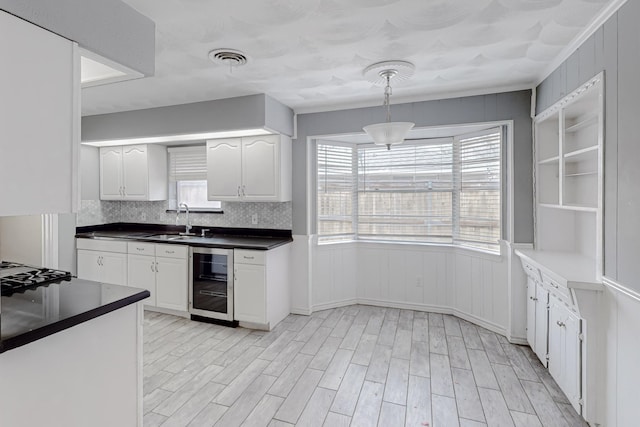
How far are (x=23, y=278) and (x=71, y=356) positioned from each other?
780 millimetres

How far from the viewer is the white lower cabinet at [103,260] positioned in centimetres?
414

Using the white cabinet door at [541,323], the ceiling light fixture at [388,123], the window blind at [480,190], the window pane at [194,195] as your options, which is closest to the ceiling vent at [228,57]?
the ceiling light fixture at [388,123]

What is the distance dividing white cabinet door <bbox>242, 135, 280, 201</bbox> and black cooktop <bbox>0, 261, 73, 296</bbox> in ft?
6.82

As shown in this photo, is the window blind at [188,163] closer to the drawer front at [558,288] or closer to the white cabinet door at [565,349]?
the drawer front at [558,288]

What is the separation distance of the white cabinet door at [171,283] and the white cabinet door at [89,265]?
0.98 m

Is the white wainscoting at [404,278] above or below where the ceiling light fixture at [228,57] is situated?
below

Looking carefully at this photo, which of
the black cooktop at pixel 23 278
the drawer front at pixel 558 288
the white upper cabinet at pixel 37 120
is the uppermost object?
the white upper cabinet at pixel 37 120

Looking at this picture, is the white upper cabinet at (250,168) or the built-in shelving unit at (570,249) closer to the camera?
the built-in shelving unit at (570,249)

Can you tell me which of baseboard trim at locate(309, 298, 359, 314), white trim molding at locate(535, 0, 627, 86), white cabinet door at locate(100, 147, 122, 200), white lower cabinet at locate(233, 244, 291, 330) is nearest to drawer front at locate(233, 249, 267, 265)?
white lower cabinet at locate(233, 244, 291, 330)

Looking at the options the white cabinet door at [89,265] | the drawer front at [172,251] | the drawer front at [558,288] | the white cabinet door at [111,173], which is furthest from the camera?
the white cabinet door at [111,173]

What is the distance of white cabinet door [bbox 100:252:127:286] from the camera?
4.12 metres

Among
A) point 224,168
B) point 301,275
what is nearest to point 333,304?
point 301,275

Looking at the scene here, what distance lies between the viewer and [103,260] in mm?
4227

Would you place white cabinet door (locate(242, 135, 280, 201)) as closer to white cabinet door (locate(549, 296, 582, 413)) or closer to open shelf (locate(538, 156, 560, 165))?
open shelf (locate(538, 156, 560, 165))
